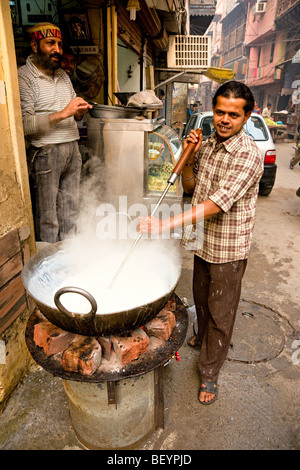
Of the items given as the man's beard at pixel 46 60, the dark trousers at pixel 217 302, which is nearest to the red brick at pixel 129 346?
the dark trousers at pixel 217 302

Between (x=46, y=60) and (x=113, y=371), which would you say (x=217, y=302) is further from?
(x=46, y=60)

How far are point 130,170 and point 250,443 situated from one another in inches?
131

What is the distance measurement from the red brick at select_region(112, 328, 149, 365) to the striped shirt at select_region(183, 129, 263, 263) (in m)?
0.89

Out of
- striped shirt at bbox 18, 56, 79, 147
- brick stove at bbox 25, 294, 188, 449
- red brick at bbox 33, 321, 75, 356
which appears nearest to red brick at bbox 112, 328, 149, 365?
brick stove at bbox 25, 294, 188, 449

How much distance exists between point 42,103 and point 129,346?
102 inches

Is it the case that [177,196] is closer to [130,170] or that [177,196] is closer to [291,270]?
[130,170]

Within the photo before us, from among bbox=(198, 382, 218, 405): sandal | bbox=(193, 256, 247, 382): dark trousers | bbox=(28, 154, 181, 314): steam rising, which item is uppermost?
bbox=(28, 154, 181, 314): steam rising

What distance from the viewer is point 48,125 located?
9.77 feet

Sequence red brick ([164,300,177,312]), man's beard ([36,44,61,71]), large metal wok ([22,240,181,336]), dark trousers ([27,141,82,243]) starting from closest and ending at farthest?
1. large metal wok ([22,240,181,336])
2. red brick ([164,300,177,312])
3. man's beard ([36,44,61,71])
4. dark trousers ([27,141,82,243])

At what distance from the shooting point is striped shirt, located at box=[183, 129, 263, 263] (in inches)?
80.5

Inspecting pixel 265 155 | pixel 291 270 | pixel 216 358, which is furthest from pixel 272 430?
pixel 265 155

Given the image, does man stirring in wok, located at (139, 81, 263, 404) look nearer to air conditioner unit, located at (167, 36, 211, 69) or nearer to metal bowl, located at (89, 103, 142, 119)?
metal bowl, located at (89, 103, 142, 119)

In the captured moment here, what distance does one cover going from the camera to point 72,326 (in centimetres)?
167

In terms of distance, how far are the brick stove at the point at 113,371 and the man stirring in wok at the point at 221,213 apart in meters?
0.48
